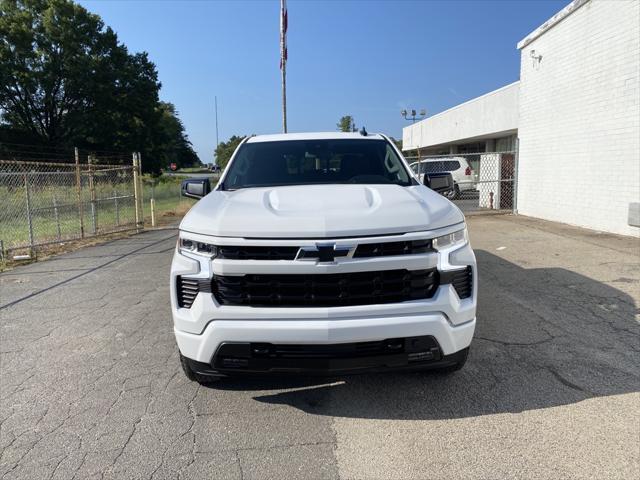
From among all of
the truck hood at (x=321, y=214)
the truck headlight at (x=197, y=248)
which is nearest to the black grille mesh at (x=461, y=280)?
the truck hood at (x=321, y=214)

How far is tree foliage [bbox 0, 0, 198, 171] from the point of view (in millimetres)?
35725

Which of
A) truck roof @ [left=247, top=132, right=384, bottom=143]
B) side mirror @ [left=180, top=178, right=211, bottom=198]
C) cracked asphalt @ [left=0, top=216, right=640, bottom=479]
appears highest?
truck roof @ [left=247, top=132, right=384, bottom=143]

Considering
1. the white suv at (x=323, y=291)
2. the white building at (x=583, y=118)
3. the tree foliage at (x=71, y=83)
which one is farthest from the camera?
the tree foliage at (x=71, y=83)

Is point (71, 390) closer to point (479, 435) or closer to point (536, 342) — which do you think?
point (479, 435)

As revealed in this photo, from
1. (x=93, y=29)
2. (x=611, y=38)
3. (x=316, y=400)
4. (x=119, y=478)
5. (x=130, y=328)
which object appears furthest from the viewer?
(x=93, y=29)

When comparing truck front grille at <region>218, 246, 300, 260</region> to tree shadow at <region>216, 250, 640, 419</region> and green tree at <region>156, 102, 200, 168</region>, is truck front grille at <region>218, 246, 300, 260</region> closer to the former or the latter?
tree shadow at <region>216, 250, 640, 419</region>

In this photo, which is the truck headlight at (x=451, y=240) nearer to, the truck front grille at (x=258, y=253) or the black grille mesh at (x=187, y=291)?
the truck front grille at (x=258, y=253)

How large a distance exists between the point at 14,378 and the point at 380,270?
311 centimetres

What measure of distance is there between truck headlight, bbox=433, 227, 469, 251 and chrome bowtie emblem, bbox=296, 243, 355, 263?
548mm

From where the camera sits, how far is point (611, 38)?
10.5m

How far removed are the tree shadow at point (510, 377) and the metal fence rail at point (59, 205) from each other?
8790 mm

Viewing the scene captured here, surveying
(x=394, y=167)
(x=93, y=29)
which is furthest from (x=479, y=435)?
(x=93, y=29)

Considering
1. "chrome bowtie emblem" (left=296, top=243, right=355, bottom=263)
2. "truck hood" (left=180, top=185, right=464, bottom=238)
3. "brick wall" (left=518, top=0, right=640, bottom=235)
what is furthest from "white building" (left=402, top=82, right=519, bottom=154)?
"chrome bowtie emblem" (left=296, top=243, right=355, bottom=263)

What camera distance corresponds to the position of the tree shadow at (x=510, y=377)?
128 inches
